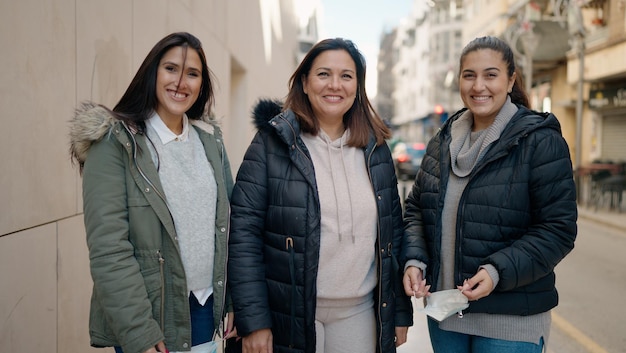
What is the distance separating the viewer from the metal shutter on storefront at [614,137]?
55.5 feet

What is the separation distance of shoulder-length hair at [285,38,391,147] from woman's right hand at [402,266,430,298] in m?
0.67

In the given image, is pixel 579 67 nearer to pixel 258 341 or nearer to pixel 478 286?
pixel 478 286

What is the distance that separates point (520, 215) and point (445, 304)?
20.5 inches

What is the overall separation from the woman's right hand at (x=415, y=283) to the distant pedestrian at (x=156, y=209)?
892 mm

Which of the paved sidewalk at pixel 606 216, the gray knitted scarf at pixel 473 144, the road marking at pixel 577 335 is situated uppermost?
the gray knitted scarf at pixel 473 144

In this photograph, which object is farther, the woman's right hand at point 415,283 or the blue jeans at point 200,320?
the woman's right hand at point 415,283

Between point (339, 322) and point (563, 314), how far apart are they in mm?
4383

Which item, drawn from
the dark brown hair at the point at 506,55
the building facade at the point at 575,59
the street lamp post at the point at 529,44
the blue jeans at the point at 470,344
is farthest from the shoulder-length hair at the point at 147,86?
the street lamp post at the point at 529,44

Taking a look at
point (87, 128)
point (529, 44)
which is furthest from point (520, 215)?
point (529, 44)

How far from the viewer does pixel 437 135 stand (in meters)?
2.66

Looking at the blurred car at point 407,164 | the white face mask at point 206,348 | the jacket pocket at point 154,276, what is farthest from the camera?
the blurred car at point 407,164

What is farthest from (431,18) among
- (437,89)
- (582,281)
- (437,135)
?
(437,135)

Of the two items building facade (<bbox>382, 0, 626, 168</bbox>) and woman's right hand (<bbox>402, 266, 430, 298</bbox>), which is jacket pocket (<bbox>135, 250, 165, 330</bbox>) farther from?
building facade (<bbox>382, 0, 626, 168</bbox>)

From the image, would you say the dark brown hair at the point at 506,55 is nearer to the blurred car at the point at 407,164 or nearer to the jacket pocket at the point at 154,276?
the jacket pocket at the point at 154,276
